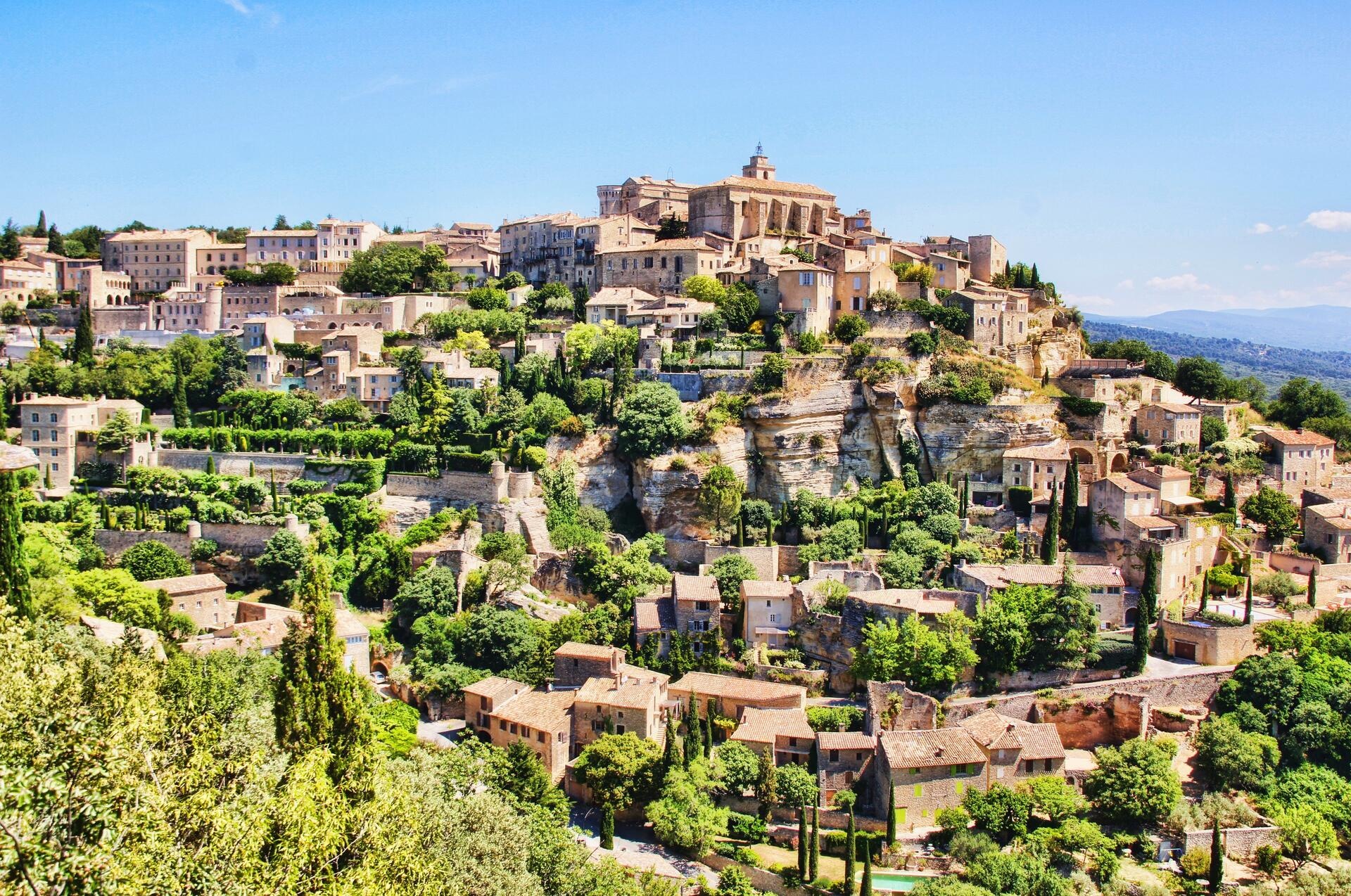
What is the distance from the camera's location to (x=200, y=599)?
1463 inches

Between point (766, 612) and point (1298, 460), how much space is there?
74.9 ft

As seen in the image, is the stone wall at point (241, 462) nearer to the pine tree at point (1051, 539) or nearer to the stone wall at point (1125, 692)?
the stone wall at point (1125, 692)

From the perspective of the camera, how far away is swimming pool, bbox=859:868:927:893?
1049 inches

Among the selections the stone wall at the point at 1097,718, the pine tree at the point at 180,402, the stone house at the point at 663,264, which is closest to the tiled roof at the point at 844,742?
the stone wall at the point at 1097,718

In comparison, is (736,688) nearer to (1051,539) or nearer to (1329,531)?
(1051,539)

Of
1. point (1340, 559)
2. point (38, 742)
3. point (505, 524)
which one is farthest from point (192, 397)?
point (1340, 559)

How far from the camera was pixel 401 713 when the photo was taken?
32.2m

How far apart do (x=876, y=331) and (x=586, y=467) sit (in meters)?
14.0

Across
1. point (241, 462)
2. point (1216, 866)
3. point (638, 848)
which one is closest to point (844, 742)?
point (638, 848)

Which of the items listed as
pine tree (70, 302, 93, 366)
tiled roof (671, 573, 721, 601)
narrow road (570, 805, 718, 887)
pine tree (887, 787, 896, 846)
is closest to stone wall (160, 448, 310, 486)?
pine tree (70, 302, 93, 366)

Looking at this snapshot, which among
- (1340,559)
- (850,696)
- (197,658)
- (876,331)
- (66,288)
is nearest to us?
(197,658)

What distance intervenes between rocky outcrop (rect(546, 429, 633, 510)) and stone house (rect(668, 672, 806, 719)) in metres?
12.3

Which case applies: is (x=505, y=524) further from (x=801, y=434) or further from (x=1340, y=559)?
(x=1340, y=559)

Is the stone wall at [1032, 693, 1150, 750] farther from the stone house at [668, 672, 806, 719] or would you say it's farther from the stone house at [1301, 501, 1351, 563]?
the stone house at [1301, 501, 1351, 563]
